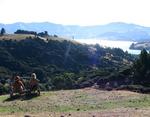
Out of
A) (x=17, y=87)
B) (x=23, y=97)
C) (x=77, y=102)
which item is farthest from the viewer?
(x=17, y=87)

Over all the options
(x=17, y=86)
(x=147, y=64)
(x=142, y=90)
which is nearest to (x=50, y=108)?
(x=17, y=86)

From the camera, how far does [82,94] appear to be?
31.0 metres

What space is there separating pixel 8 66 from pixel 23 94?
16144 cm

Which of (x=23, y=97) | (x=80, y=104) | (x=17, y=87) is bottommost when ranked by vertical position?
(x=23, y=97)

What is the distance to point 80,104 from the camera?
86.6ft

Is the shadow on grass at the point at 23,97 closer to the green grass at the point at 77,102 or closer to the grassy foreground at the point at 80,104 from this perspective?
the grassy foreground at the point at 80,104

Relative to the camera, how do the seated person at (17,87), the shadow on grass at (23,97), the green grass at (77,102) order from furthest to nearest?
the seated person at (17,87)
the shadow on grass at (23,97)
the green grass at (77,102)

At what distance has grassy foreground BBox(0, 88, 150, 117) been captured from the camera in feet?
76.2

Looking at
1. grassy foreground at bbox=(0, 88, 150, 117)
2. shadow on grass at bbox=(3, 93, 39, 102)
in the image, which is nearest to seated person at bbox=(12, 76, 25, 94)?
shadow on grass at bbox=(3, 93, 39, 102)

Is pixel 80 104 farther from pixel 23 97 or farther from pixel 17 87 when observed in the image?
pixel 17 87

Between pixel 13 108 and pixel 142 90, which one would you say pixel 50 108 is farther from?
pixel 142 90

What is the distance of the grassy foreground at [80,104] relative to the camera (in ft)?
76.2

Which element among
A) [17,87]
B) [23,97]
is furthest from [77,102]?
[17,87]

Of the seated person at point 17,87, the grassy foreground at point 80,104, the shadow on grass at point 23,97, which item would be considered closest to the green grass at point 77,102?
the grassy foreground at point 80,104
